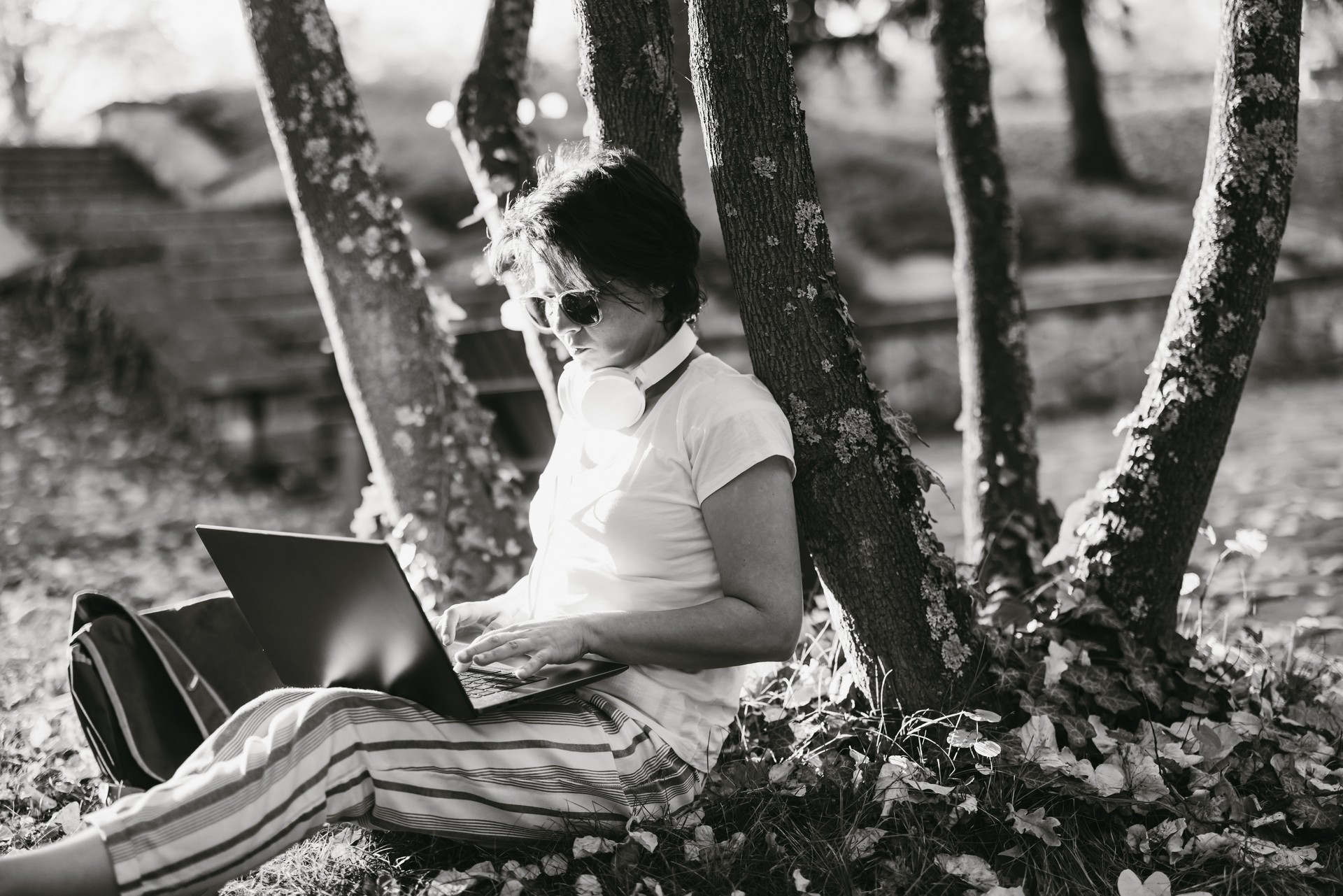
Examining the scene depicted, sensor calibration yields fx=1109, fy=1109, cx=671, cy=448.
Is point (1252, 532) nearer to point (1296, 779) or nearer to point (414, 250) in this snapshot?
point (1296, 779)

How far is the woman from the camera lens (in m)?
1.91

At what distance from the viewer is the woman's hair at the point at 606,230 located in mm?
2031

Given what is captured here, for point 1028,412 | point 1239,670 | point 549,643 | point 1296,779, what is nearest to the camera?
point 549,643

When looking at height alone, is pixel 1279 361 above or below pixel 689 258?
below

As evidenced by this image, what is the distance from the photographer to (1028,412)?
3617mm

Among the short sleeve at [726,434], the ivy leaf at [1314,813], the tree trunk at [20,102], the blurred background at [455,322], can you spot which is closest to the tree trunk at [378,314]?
the blurred background at [455,322]

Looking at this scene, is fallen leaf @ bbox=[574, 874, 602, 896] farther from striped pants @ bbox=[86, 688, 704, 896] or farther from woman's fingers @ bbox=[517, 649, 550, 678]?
woman's fingers @ bbox=[517, 649, 550, 678]

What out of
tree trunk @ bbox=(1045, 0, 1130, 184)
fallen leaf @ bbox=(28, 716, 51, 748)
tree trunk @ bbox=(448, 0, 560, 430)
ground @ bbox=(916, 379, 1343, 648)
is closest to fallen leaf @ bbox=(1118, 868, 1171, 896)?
ground @ bbox=(916, 379, 1343, 648)

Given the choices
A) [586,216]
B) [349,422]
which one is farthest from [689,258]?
[349,422]

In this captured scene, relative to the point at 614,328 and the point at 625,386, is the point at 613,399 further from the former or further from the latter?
the point at 614,328

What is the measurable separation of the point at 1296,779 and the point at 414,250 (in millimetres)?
2872

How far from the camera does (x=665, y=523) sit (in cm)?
204

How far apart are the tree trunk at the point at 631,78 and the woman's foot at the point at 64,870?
1.74m

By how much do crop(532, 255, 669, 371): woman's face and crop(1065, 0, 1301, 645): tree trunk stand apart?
1194 mm
